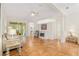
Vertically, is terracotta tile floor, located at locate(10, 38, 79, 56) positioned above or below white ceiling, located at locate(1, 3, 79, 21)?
below

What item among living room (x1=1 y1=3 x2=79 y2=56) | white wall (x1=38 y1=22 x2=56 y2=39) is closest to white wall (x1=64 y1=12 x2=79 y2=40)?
living room (x1=1 y1=3 x2=79 y2=56)

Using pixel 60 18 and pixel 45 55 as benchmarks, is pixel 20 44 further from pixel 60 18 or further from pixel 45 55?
pixel 60 18

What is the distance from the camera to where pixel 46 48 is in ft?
7.22

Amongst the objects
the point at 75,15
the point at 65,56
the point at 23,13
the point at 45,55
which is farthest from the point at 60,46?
the point at 23,13

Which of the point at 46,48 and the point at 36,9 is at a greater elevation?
the point at 36,9

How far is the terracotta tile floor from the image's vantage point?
218 centimetres

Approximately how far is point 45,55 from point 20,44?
63cm

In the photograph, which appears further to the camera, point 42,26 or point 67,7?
point 42,26

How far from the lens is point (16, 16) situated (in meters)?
2.12

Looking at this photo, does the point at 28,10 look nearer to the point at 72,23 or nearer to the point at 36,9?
the point at 36,9

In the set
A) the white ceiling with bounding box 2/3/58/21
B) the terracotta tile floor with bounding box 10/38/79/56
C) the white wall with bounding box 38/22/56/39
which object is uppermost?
the white ceiling with bounding box 2/3/58/21

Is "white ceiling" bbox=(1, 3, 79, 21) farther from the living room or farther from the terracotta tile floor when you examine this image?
the terracotta tile floor

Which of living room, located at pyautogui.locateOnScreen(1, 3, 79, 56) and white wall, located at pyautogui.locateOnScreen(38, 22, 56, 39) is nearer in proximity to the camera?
living room, located at pyautogui.locateOnScreen(1, 3, 79, 56)

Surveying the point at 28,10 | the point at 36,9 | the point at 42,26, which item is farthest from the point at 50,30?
the point at 28,10
